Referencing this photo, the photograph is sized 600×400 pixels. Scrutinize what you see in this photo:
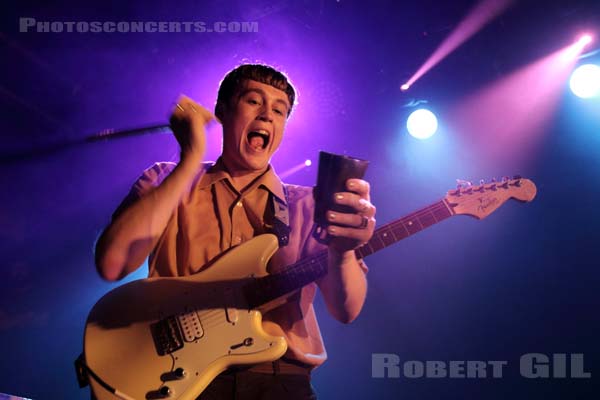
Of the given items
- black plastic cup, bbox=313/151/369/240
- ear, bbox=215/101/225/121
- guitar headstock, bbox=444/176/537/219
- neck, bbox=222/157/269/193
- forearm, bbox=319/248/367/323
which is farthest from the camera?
guitar headstock, bbox=444/176/537/219

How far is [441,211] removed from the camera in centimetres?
223

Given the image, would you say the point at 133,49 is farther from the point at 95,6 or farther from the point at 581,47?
the point at 581,47

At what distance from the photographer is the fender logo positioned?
7.64 feet

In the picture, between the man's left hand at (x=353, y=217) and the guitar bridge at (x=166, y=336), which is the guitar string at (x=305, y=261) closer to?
the guitar bridge at (x=166, y=336)

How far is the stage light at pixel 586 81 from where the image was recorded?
372 cm

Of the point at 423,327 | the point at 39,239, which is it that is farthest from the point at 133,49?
the point at 423,327

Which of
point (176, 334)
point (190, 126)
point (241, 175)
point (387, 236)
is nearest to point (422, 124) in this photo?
point (387, 236)

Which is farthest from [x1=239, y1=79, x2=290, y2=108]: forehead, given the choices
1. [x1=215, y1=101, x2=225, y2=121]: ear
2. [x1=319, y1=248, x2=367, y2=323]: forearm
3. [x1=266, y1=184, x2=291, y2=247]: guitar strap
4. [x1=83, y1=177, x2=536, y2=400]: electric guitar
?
[x1=319, y1=248, x2=367, y2=323]: forearm

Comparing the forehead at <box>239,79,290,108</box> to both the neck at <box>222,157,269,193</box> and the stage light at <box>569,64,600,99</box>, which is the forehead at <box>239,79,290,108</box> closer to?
the neck at <box>222,157,269,193</box>

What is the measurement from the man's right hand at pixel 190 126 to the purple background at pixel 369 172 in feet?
6.67

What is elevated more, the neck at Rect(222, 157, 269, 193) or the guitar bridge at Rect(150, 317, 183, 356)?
the neck at Rect(222, 157, 269, 193)

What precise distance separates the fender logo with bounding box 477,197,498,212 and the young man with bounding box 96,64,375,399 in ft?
2.51

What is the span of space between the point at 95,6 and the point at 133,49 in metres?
0.41

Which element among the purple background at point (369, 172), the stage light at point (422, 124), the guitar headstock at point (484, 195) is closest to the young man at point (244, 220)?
the guitar headstock at point (484, 195)
